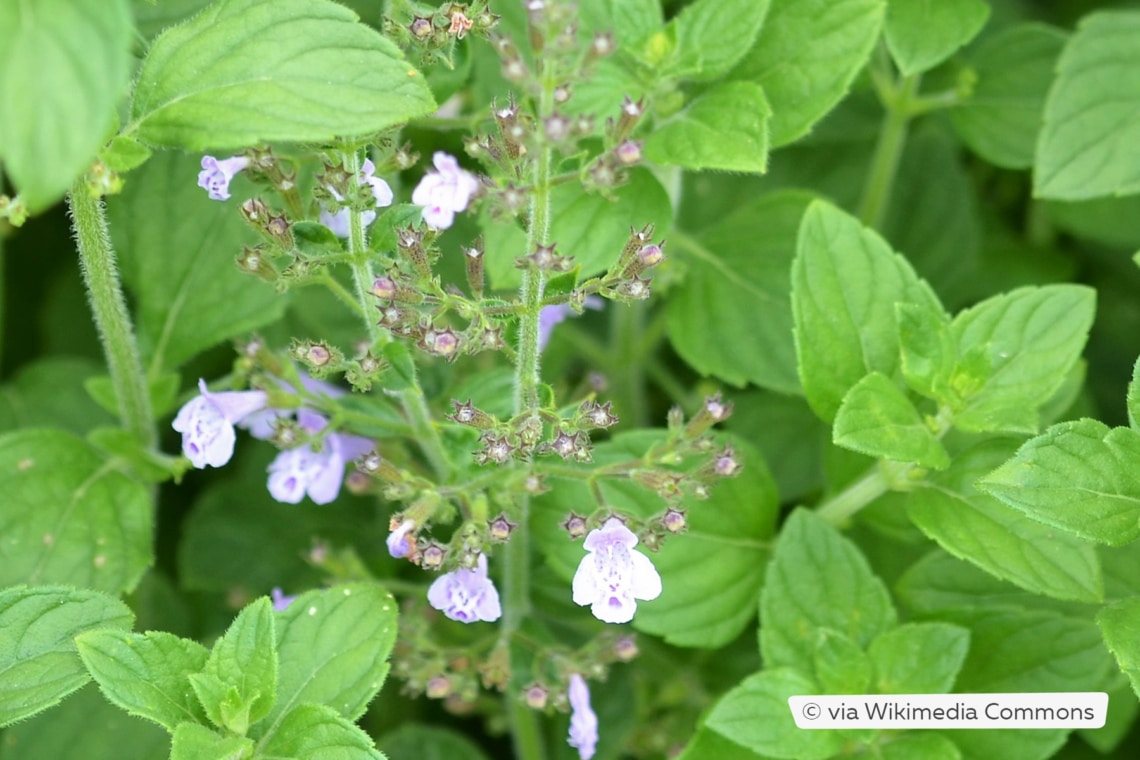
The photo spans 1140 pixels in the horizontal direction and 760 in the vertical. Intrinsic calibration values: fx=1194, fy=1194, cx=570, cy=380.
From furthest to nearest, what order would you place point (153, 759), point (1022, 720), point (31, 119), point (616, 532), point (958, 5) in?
point (958, 5) < point (153, 759) < point (1022, 720) < point (616, 532) < point (31, 119)

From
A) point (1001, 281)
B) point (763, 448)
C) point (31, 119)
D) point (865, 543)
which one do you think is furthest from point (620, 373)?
point (31, 119)

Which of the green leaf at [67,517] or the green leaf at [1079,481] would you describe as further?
the green leaf at [67,517]

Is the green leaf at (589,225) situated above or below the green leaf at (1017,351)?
above

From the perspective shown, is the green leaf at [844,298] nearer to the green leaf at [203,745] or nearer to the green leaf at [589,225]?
the green leaf at [589,225]

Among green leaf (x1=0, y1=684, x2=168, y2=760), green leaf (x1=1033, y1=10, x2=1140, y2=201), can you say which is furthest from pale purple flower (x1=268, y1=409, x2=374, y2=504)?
green leaf (x1=1033, y1=10, x2=1140, y2=201)

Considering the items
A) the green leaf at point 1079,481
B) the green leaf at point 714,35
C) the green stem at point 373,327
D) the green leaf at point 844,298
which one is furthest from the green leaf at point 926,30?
the green stem at point 373,327

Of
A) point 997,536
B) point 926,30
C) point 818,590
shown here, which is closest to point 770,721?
point 818,590

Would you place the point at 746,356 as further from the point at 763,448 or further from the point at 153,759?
the point at 153,759
